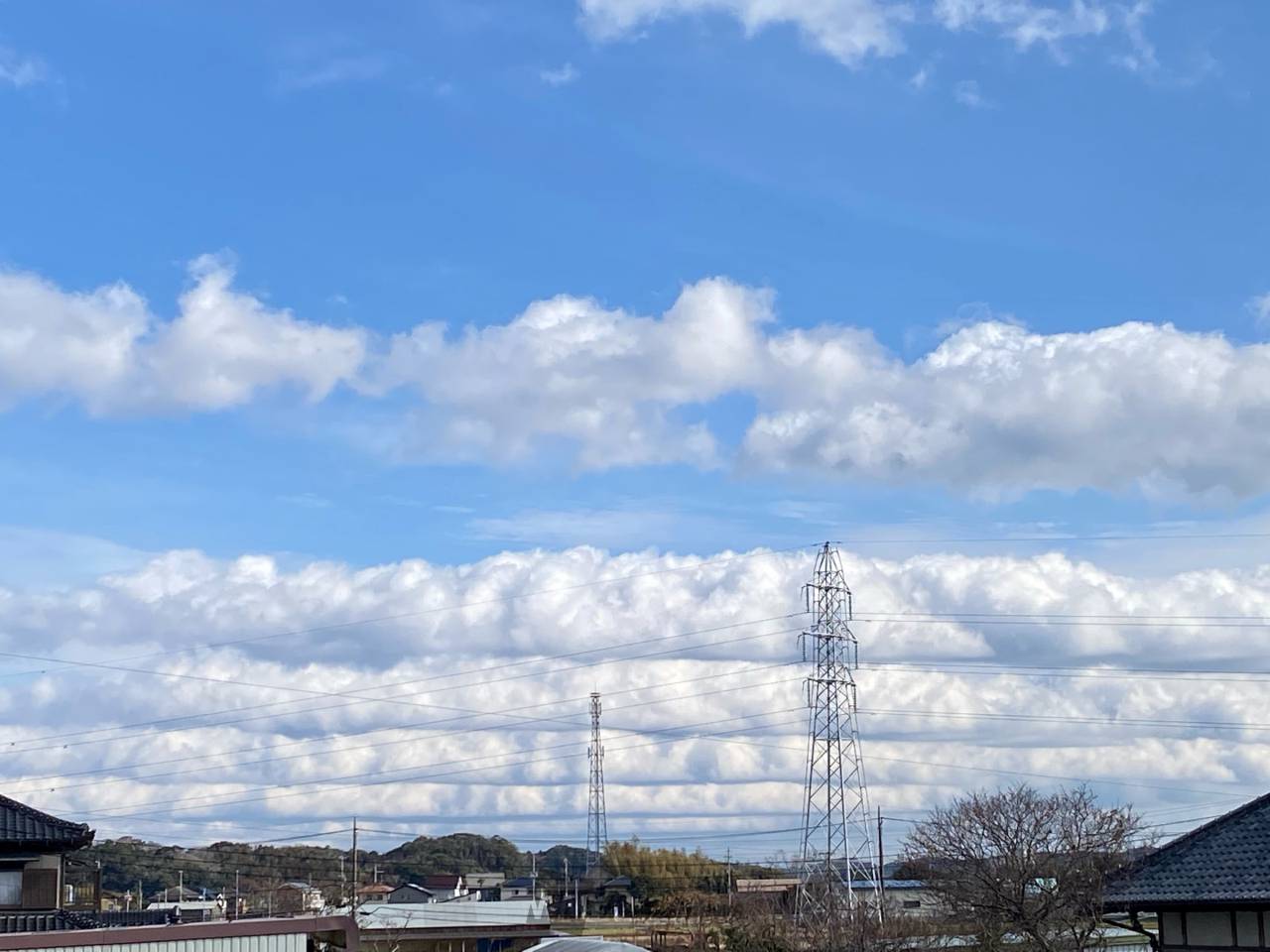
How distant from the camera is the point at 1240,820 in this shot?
28.2 metres

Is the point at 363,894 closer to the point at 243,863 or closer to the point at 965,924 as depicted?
the point at 243,863

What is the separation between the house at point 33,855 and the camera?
39312mm

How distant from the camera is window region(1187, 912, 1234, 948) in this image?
2572 cm

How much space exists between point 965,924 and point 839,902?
7.98 metres

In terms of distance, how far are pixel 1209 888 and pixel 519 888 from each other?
104969 millimetres

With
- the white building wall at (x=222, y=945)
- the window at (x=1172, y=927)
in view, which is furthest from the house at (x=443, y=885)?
the window at (x=1172, y=927)

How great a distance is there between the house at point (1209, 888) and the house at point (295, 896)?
6281cm

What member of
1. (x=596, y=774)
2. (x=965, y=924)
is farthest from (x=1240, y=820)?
(x=596, y=774)

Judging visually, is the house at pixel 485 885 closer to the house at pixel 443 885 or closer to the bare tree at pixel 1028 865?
the house at pixel 443 885

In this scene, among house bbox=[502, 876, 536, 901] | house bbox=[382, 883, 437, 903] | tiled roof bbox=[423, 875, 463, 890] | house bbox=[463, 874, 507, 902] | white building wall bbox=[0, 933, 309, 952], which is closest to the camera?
white building wall bbox=[0, 933, 309, 952]

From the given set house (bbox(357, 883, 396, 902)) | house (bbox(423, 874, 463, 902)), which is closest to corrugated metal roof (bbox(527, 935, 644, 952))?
house (bbox(357, 883, 396, 902))

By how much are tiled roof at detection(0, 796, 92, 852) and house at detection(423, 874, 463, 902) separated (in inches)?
2944

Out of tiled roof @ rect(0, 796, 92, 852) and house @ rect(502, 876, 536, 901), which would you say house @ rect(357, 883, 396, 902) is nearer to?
house @ rect(502, 876, 536, 901)

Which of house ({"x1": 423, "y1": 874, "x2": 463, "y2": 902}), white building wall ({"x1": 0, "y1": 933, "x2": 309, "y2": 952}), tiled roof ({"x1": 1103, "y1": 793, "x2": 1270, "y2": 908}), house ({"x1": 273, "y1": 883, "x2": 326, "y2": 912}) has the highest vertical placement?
tiled roof ({"x1": 1103, "y1": 793, "x2": 1270, "y2": 908})
